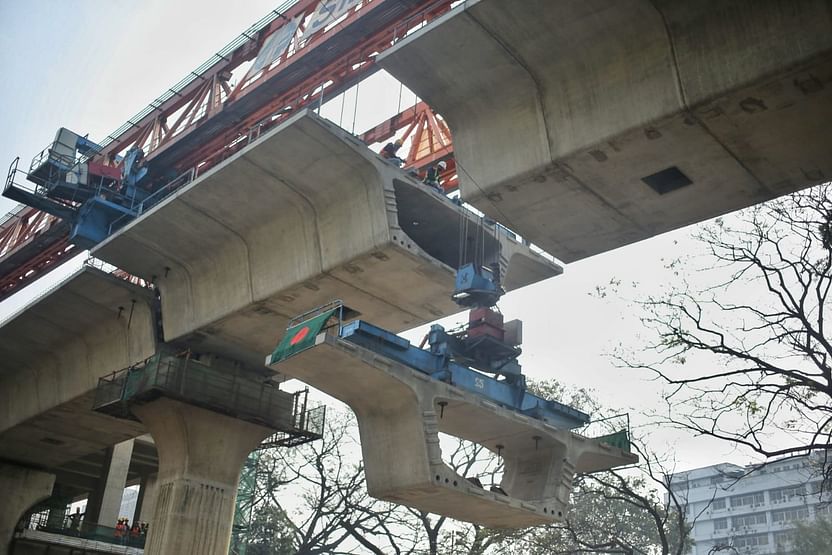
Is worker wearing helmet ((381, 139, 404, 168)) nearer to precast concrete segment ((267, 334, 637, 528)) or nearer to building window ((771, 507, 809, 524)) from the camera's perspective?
precast concrete segment ((267, 334, 637, 528))

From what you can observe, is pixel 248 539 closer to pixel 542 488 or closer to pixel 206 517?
pixel 206 517

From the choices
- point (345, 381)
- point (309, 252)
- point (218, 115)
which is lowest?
point (345, 381)

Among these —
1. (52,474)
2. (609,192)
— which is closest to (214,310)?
(609,192)

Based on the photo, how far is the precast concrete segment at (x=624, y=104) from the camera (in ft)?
39.7

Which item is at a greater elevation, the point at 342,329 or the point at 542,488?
the point at 342,329

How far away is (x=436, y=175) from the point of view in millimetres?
22172

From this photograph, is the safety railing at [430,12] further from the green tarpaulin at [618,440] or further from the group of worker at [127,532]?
the group of worker at [127,532]

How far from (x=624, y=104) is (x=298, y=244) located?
9.53 meters

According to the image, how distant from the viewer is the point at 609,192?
14492 millimetres

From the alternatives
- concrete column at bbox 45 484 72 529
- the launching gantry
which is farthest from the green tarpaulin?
concrete column at bbox 45 484 72 529

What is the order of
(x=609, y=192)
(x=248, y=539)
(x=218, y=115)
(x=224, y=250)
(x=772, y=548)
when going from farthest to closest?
(x=772, y=548)
(x=248, y=539)
(x=218, y=115)
(x=224, y=250)
(x=609, y=192)

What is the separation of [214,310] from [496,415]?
→ 24.8ft

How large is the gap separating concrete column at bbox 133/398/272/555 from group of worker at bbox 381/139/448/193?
8.81 m

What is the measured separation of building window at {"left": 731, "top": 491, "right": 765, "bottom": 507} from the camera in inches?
3401
